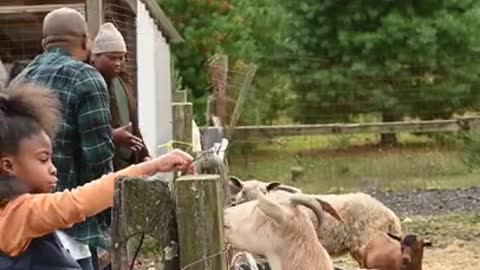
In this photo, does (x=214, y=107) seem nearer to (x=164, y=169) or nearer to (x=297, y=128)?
(x=297, y=128)

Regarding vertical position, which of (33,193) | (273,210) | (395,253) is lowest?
(395,253)

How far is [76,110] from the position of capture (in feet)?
16.7

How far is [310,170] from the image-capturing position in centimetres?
1612

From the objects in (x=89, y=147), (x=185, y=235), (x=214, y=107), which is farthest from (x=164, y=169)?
(x=214, y=107)

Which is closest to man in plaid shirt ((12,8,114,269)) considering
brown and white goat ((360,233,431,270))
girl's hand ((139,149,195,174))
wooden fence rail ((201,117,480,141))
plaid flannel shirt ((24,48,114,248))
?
plaid flannel shirt ((24,48,114,248))

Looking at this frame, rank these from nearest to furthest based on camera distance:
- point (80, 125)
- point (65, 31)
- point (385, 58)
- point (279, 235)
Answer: point (80, 125), point (65, 31), point (279, 235), point (385, 58)

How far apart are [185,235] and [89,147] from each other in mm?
1748

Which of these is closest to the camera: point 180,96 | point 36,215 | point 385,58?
point 36,215

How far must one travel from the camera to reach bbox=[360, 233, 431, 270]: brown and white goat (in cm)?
626

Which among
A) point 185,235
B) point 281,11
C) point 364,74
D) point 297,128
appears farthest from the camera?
point 281,11

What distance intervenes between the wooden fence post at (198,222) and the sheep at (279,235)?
2249 mm

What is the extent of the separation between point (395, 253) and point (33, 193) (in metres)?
3.63

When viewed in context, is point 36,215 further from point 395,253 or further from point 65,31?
point 395,253

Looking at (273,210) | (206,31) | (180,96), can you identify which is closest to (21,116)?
(273,210)
